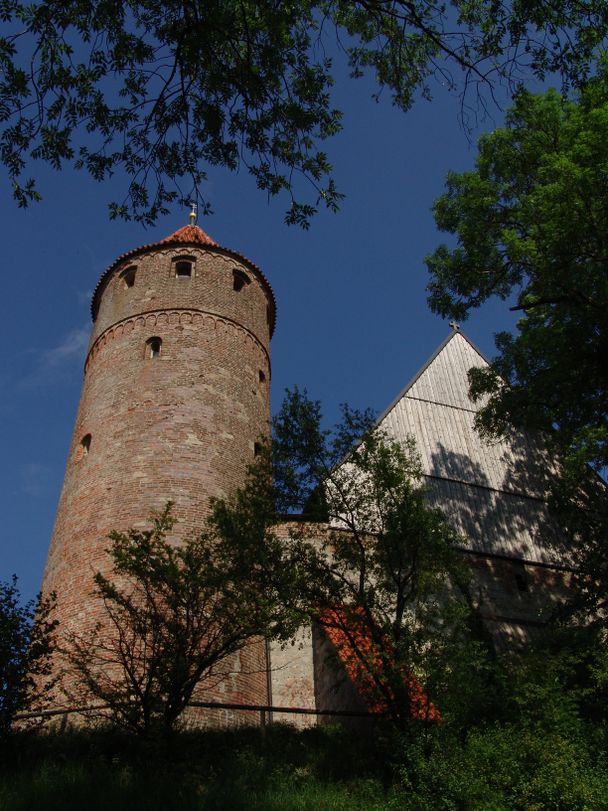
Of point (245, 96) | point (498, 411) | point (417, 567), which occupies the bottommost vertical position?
point (417, 567)

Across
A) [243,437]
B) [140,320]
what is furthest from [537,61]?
[140,320]

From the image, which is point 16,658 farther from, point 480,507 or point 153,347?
point 480,507

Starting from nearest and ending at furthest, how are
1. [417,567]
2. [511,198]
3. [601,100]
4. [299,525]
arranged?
[417,567]
[299,525]
[601,100]
[511,198]

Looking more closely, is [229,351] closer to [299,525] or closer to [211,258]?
[211,258]

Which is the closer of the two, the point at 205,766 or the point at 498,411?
the point at 205,766

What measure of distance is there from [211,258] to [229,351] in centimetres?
300

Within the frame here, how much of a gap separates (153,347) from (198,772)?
31.8ft

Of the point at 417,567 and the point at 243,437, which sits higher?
the point at 243,437

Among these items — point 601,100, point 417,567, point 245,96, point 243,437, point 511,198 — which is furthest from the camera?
point 511,198

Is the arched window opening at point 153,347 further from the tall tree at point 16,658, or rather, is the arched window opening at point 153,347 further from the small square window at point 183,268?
the tall tree at point 16,658

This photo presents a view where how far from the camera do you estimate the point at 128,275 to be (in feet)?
62.5

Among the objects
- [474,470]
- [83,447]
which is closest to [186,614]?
[83,447]

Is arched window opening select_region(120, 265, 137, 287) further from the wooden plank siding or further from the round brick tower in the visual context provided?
the wooden plank siding

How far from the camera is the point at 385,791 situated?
9.52 meters
